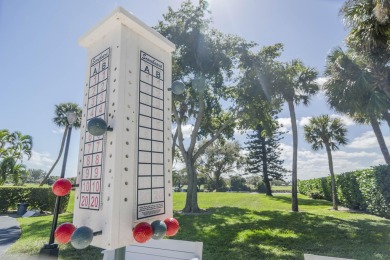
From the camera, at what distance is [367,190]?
1094 centimetres

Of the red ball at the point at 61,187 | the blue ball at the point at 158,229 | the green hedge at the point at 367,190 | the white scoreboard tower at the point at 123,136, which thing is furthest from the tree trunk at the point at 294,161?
the red ball at the point at 61,187

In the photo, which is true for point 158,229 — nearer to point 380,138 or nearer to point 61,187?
point 61,187

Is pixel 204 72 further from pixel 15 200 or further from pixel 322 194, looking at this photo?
pixel 322 194

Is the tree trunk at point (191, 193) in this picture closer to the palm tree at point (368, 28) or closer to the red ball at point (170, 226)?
the palm tree at point (368, 28)

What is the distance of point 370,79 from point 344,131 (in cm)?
723

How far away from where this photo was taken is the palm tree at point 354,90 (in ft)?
30.2

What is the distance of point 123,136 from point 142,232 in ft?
1.62

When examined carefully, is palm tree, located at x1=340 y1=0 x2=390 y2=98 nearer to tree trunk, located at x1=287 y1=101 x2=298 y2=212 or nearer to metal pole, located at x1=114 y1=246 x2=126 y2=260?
tree trunk, located at x1=287 y1=101 x2=298 y2=212

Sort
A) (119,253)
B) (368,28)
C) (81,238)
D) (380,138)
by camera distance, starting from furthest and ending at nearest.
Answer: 1. (380,138)
2. (368,28)
3. (119,253)
4. (81,238)

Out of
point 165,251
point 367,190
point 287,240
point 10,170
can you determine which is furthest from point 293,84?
point 10,170

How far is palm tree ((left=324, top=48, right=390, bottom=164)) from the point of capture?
30.2 feet

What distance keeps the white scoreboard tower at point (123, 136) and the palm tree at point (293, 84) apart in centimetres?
1035

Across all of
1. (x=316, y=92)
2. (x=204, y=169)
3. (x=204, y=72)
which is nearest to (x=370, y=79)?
(x=316, y=92)

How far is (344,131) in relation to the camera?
1534cm
